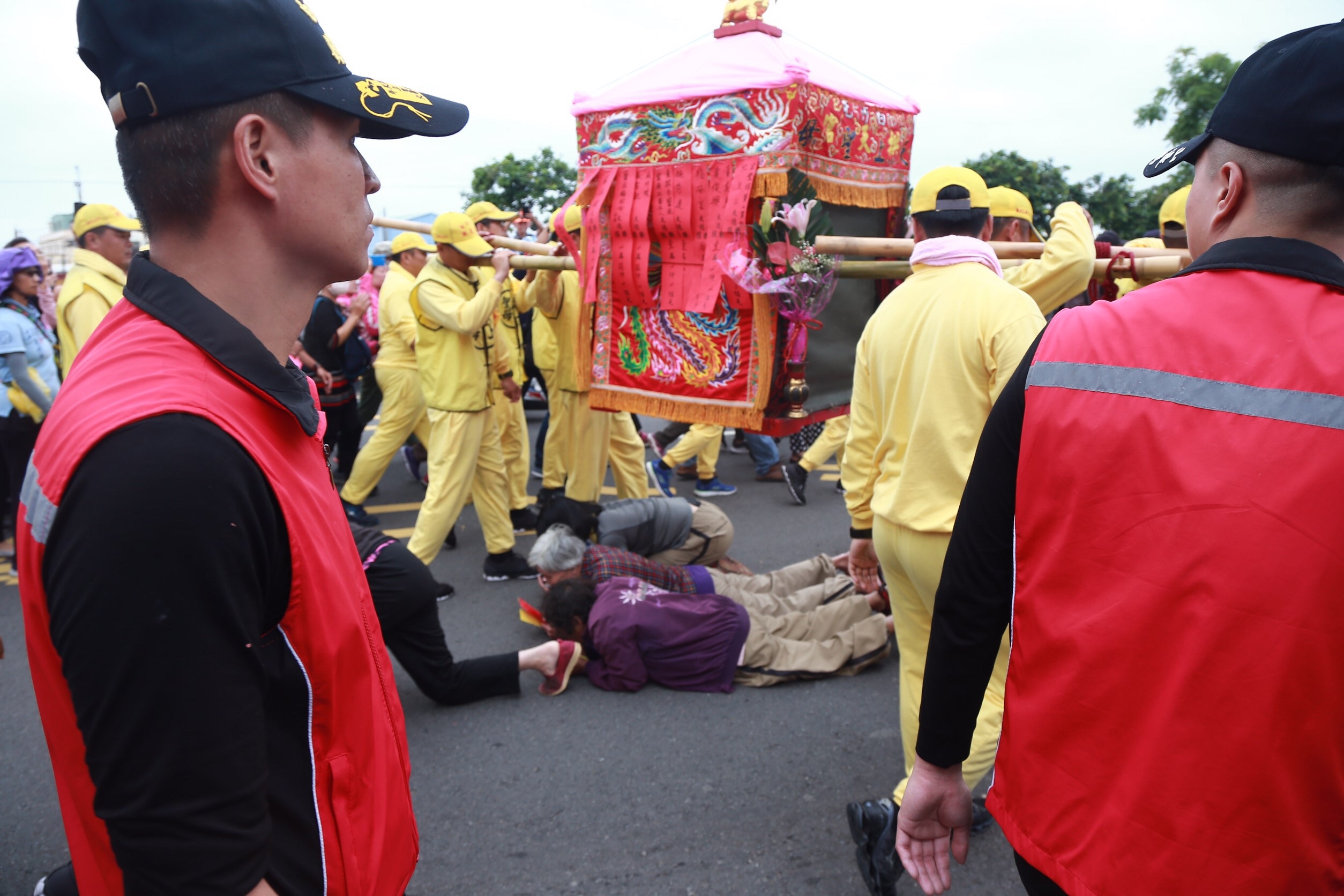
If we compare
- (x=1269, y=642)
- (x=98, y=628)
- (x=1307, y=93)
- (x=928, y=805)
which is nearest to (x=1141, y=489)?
(x=1269, y=642)

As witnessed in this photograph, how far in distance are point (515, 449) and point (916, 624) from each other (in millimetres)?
4068

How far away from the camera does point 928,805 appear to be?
1.42 metres

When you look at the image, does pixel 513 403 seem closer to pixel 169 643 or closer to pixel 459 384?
pixel 459 384

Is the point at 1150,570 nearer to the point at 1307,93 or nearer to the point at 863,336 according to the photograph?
the point at 1307,93

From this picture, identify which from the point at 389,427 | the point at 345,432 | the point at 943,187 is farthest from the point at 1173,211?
the point at 345,432

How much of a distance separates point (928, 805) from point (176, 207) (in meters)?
1.38

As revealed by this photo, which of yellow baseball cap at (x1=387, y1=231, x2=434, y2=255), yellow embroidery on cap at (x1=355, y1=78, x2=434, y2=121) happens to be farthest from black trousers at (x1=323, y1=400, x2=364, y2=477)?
yellow embroidery on cap at (x1=355, y1=78, x2=434, y2=121)

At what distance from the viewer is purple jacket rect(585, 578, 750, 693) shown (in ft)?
11.8

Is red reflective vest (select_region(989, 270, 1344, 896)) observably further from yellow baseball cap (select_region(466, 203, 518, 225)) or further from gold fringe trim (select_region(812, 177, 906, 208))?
yellow baseball cap (select_region(466, 203, 518, 225))

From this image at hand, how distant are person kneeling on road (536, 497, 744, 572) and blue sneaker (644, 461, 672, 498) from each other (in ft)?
5.59

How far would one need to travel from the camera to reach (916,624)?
258 cm

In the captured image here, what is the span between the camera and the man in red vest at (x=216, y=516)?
764mm

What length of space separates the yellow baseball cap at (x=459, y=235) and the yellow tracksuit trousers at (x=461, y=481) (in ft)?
2.96

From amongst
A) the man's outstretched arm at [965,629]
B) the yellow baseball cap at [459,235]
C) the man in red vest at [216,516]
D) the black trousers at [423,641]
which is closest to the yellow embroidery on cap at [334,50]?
the man in red vest at [216,516]
